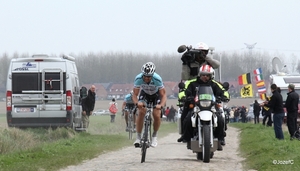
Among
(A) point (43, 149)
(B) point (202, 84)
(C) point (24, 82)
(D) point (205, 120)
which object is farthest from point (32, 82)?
(D) point (205, 120)

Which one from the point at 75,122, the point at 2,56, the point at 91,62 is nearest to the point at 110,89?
the point at 91,62

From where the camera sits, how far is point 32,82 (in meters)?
22.7

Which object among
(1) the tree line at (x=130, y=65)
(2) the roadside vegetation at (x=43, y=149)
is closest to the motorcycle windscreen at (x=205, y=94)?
(2) the roadside vegetation at (x=43, y=149)

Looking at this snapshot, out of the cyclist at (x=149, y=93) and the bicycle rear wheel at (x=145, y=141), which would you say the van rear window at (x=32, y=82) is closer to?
the cyclist at (x=149, y=93)

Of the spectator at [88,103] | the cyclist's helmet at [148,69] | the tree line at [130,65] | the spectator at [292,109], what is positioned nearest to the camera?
the cyclist's helmet at [148,69]

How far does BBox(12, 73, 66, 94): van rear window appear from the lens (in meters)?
22.5

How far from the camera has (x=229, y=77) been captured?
109438 millimetres

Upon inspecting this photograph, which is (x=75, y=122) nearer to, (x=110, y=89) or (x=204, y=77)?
(x=204, y=77)

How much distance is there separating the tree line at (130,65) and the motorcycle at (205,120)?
246 ft

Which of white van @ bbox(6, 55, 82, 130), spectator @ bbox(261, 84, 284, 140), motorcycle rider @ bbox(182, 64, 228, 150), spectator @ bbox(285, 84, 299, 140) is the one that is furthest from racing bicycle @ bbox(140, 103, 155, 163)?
white van @ bbox(6, 55, 82, 130)

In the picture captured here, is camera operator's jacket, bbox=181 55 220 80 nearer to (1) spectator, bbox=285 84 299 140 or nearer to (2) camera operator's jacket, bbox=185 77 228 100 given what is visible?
(2) camera operator's jacket, bbox=185 77 228 100

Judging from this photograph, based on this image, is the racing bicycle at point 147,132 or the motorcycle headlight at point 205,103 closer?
the motorcycle headlight at point 205,103

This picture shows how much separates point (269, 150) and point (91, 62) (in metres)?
84.9

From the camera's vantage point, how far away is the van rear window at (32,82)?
2252 centimetres
